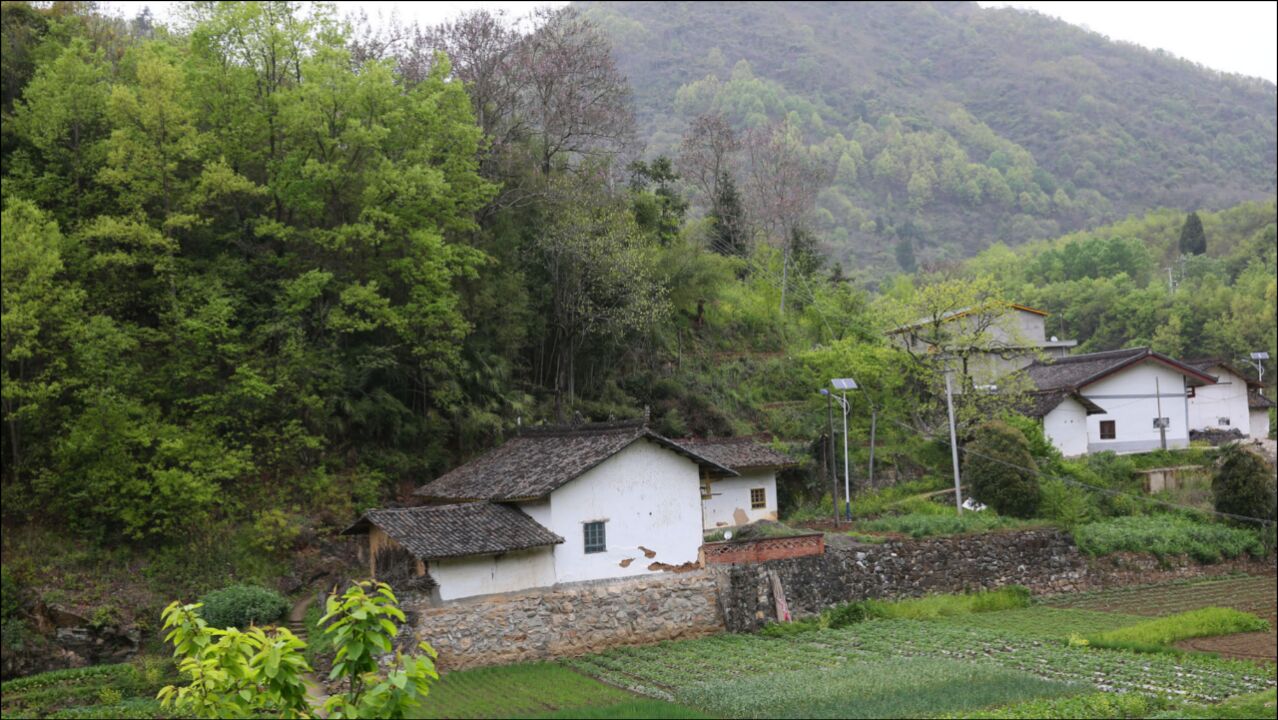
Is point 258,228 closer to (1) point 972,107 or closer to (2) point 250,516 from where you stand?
(2) point 250,516

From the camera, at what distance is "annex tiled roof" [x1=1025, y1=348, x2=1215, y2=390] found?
40.1 metres

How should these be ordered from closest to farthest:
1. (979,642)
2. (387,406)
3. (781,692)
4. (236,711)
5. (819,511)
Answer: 1. (236,711)
2. (781,692)
3. (979,642)
4. (387,406)
5. (819,511)

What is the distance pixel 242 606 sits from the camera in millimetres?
22328

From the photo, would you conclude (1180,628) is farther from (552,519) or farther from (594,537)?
(552,519)

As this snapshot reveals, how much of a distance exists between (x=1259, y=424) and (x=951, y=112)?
86.3 metres

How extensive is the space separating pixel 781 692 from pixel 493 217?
20.6 metres

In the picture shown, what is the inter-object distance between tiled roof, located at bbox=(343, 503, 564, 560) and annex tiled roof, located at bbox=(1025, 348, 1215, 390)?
23785 millimetres

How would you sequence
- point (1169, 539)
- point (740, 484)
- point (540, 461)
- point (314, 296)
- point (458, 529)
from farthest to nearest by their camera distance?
point (740, 484) < point (1169, 539) < point (314, 296) < point (540, 461) < point (458, 529)

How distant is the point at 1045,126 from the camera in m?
123

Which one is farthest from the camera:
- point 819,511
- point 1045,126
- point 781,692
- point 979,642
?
point 1045,126

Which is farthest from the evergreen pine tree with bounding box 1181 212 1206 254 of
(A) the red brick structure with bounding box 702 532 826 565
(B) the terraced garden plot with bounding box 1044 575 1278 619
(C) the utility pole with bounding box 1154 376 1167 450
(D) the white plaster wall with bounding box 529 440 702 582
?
(D) the white plaster wall with bounding box 529 440 702 582

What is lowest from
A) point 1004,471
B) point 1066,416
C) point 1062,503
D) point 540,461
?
point 1062,503

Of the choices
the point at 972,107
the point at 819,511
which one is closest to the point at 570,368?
the point at 819,511

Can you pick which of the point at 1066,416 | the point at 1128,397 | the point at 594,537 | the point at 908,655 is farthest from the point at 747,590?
the point at 1128,397
